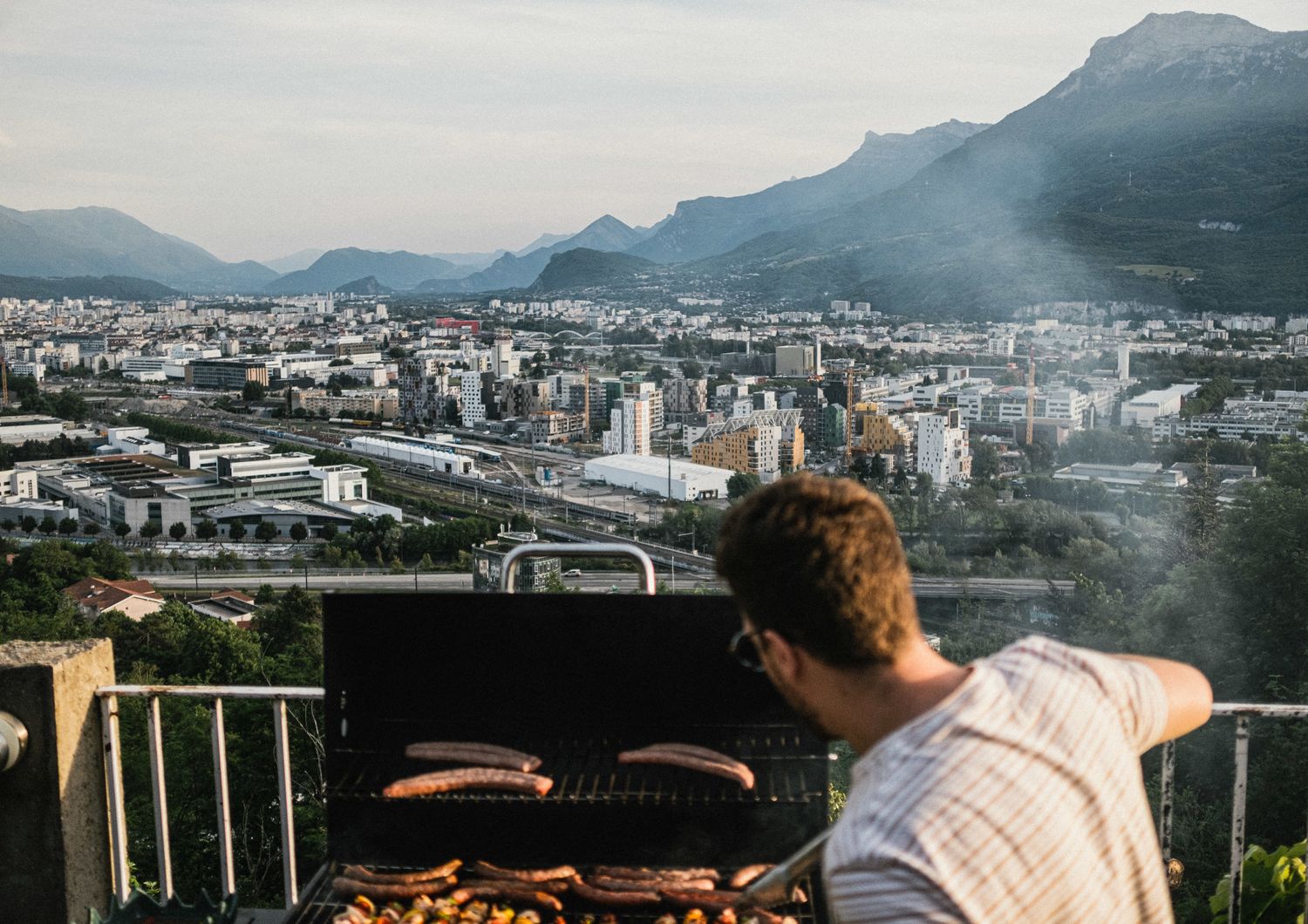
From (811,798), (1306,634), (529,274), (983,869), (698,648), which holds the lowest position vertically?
(1306,634)

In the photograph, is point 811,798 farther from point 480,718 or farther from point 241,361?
point 241,361

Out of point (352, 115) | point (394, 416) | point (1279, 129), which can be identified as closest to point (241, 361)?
point (394, 416)

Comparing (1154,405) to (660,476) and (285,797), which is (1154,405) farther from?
(285,797)

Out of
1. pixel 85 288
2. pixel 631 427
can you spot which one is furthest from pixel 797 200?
pixel 631 427

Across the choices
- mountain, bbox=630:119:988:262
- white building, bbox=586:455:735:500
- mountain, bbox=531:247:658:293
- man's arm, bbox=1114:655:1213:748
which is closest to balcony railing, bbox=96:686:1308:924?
man's arm, bbox=1114:655:1213:748

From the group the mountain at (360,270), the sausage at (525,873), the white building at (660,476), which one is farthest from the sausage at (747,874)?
the mountain at (360,270)

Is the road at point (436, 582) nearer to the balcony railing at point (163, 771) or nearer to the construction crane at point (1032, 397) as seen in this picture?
the construction crane at point (1032, 397)

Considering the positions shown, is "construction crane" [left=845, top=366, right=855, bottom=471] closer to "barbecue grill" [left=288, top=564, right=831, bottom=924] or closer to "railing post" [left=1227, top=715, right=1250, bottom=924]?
"railing post" [left=1227, top=715, right=1250, bottom=924]
